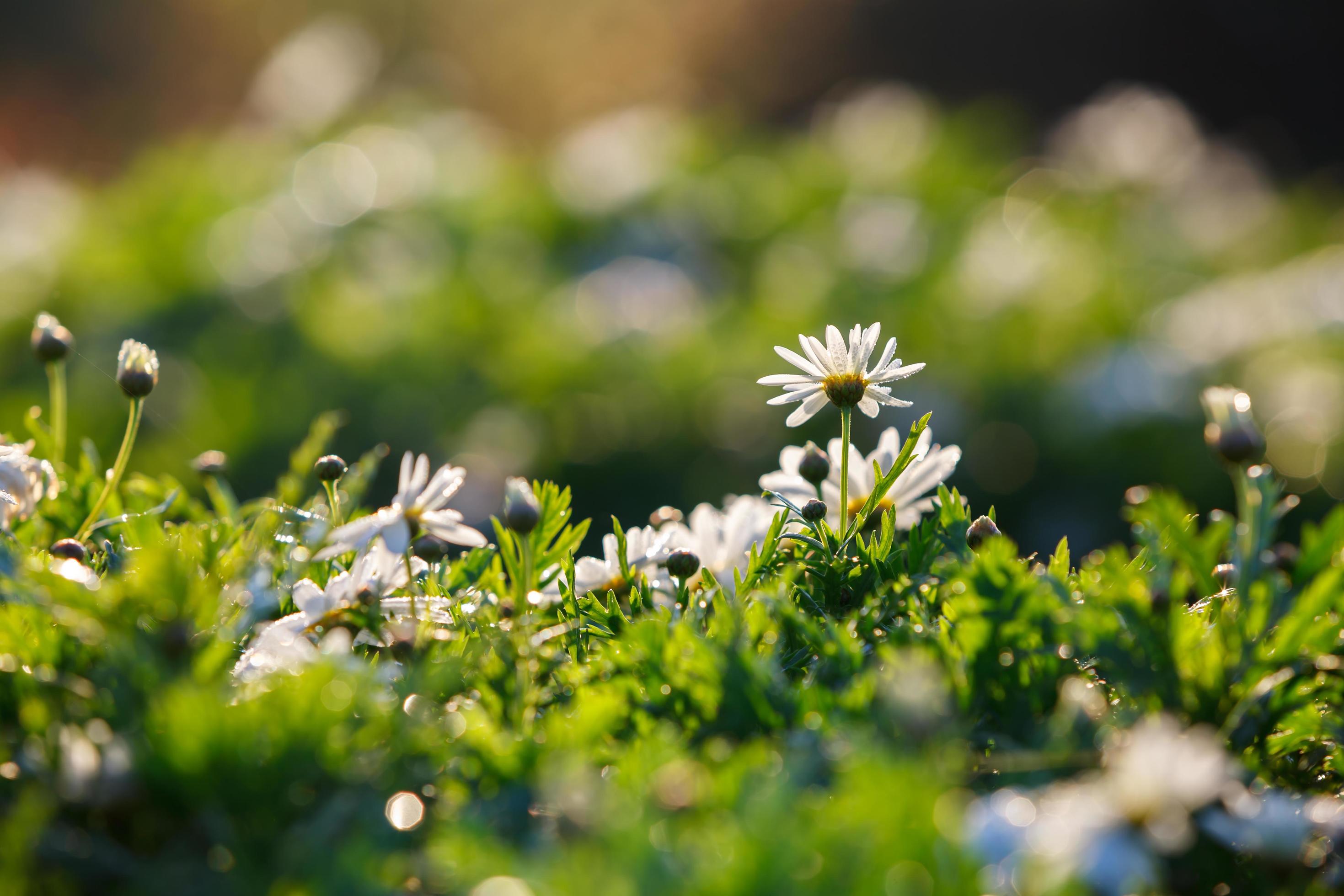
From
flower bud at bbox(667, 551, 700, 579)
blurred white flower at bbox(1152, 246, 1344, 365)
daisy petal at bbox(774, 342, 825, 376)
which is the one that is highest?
blurred white flower at bbox(1152, 246, 1344, 365)

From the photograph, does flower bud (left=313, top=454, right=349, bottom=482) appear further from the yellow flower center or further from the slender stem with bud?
the yellow flower center

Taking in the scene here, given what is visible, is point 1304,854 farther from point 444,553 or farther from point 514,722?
point 444,553

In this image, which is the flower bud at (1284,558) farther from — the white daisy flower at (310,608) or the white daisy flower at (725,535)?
the white daisy flower at (310,608)

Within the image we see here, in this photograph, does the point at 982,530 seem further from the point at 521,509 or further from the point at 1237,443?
the point at 521,509

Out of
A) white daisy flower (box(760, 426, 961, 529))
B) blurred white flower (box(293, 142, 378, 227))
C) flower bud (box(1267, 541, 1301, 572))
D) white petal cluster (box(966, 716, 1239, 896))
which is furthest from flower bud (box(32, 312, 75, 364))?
blurred white flower (box(293, 142, 378, 227))

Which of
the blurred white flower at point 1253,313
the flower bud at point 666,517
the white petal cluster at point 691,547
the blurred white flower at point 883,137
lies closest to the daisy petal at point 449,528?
the white petal cluster at point 691,547

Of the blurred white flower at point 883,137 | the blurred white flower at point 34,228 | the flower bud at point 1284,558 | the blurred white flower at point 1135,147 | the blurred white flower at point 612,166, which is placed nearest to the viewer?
the flower bud at point 1284,558
